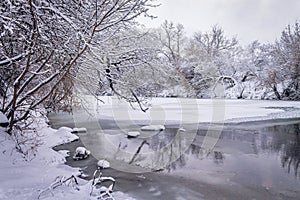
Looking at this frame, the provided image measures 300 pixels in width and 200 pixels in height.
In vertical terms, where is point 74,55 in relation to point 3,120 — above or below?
above

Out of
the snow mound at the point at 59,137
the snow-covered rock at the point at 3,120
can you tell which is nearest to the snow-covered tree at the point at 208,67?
the snow mound at the point at 59,137

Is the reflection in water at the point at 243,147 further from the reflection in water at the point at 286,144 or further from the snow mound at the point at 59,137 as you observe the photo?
the snow mound at the point at 59,137

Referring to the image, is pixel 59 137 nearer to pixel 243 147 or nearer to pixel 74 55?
pixel 74 55

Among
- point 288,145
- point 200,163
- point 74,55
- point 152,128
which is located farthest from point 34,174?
point 288,145

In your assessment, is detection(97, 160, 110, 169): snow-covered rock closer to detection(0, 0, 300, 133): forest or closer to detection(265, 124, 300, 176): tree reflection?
detection(0, 0, 300, 133): forest

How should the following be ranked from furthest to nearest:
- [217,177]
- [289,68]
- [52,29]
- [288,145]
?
[289,68]
[288,145]
[217,177]
[52,29]

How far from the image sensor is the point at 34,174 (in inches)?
208

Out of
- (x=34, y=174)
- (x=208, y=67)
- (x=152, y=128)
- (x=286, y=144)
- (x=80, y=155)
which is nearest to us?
(x=34, y=174)

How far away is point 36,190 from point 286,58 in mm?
23670

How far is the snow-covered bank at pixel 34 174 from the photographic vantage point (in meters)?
4.13

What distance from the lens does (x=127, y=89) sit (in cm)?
743

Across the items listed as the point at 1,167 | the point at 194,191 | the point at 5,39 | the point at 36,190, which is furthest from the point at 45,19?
the point at 194,191

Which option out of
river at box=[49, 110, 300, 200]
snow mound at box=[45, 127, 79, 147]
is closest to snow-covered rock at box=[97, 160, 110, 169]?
river at box=[49, 110, 300, 200]

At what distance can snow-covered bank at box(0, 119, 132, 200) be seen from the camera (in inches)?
163
